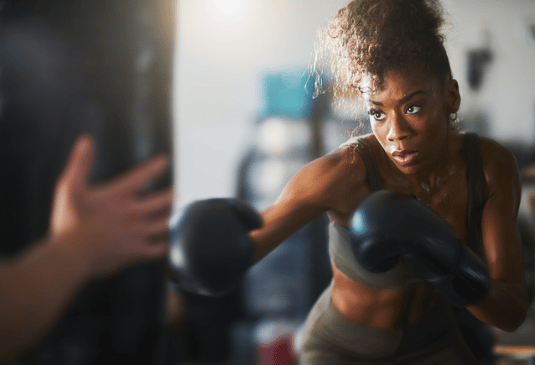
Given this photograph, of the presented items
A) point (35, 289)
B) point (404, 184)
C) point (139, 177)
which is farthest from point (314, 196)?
point (35, 289)

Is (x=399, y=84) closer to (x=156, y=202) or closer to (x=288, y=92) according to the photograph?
(x=288, y=92)

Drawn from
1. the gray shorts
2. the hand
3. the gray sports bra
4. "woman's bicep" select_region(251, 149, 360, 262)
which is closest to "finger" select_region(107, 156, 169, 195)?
the hand

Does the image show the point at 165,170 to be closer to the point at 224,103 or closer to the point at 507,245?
the point at 224,103

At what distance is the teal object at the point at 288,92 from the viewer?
2.33 feet

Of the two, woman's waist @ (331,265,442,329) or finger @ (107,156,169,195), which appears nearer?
finger @ (107,156,169,195)

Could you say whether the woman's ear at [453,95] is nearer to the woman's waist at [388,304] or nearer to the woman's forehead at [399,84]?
the woman's forehead at [399,84]

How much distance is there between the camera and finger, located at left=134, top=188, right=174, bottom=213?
0.62m

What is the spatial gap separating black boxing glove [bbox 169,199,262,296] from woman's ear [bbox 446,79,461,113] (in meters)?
0.32

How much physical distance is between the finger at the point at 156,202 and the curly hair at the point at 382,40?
0.96ft

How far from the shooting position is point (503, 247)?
678 mm

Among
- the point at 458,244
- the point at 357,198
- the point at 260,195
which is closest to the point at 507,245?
the point at 458,244

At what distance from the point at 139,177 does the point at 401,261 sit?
1.28ft

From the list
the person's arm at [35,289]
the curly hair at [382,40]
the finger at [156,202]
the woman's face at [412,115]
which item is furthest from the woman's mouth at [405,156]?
the person's arm at [35,289]

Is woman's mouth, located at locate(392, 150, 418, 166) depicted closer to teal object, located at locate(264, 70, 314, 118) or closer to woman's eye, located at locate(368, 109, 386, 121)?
woman's eye, located at locate(368, 109, 386, 121)
